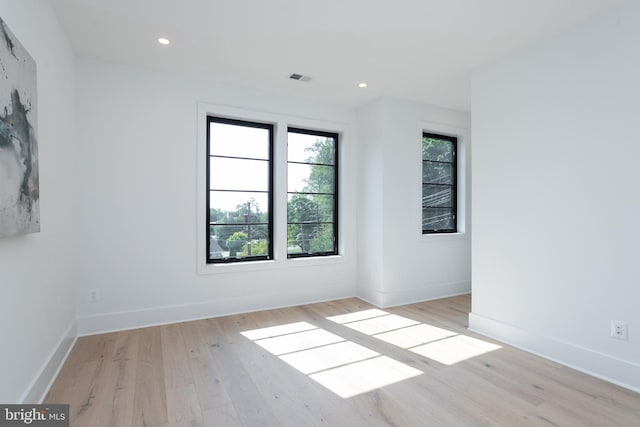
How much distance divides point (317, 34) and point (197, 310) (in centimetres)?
290

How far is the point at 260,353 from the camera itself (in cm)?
265

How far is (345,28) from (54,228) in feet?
8.53

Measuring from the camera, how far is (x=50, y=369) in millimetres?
2152

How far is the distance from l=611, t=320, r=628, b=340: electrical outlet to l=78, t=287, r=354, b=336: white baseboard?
268 centimetres

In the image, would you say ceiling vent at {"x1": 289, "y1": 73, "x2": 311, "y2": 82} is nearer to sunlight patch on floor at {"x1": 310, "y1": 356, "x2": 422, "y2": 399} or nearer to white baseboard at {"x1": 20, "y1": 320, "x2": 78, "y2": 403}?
sunlight patch on floor at {"x1": 310, "y1": 356, "x2": 422, "y2": 399}

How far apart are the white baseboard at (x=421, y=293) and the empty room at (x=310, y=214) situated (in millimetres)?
27

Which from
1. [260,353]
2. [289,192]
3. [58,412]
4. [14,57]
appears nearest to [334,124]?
[289,192]

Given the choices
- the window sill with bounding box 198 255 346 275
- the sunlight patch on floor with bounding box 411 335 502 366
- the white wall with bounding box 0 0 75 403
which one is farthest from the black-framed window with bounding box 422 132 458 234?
the white wall with bounding box 0 0 75 403

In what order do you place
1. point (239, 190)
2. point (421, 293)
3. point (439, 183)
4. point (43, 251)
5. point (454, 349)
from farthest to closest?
1. point (439, 183)
2. point (421, 293)
3. point (239, 190)
4. point (454, 349)
5. point (43, 251)

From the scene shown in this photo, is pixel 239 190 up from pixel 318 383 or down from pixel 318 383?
up

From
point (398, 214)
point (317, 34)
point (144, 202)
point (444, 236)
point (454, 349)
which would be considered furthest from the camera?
point (444, 236)

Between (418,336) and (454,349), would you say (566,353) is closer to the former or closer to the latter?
(454,349)

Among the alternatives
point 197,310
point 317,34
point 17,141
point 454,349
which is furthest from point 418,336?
point 17,141

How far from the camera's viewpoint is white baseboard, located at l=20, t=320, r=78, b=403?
184cm
